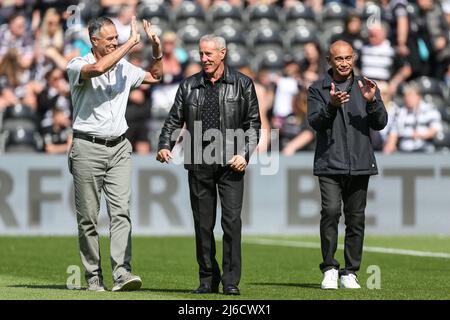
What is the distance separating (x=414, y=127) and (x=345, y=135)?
9.85 m

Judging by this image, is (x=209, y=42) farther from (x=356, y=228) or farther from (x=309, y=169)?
(x=309, y=169)

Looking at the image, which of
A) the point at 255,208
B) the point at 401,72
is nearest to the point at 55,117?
the point at 255,208

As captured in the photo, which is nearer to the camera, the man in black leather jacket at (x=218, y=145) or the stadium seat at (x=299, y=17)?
the man in black leather jacket at (x=218, y=145)

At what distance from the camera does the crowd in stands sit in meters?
20.9

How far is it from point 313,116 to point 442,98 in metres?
11.9

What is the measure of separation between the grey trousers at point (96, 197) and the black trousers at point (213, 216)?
25.7 inches

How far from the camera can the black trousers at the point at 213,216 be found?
10.8 metres

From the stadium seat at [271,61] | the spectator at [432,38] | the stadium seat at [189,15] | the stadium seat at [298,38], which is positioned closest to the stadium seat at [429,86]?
the spectator at [432,38]

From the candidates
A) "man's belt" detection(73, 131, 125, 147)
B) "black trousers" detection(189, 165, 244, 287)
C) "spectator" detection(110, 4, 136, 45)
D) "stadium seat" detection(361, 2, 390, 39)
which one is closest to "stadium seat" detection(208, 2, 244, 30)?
"spectator" detection(110, 4, 136, 45)

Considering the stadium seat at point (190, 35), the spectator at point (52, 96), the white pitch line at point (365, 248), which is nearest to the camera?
the white pitch line at point (365, 248)

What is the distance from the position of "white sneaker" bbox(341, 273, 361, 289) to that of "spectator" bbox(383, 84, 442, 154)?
31.3 feet

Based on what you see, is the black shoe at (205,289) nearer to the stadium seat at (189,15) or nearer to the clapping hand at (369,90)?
the clapping hand at (369,90)

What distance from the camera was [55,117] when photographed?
20703 millimetres

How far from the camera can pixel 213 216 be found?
36.1ft
